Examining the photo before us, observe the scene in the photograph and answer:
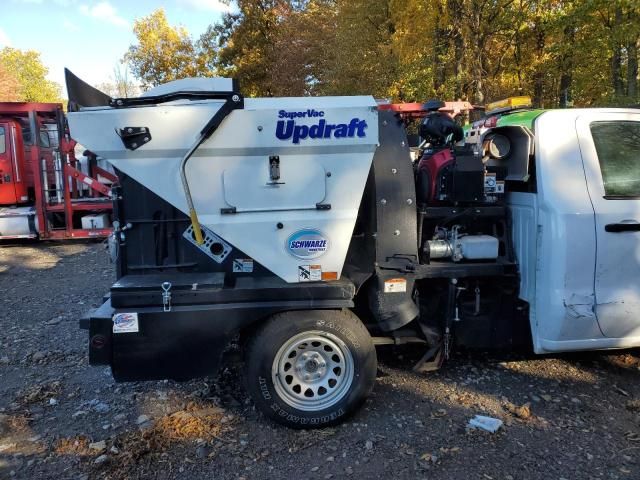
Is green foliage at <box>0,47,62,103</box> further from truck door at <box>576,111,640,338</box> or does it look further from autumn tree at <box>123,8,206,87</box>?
truck door at <box>576,111,640,338</box>

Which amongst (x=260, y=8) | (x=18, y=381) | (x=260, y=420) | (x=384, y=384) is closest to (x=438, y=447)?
(x=384, y=384)

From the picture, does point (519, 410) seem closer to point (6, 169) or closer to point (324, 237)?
point (324, 237)

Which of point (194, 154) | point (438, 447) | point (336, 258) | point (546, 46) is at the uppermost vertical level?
point (546, 46)

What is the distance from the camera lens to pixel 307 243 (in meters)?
3.36

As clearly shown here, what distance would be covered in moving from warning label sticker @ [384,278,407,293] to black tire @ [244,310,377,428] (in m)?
0.31

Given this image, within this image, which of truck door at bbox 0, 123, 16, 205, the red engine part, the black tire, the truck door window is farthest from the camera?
truck door at bbox 0, 123, 16, 205

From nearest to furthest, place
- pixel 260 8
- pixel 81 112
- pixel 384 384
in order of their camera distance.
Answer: pixel 81 112 < pixel 384 384 < pixel 260 8

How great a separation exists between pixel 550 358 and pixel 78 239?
1068cm

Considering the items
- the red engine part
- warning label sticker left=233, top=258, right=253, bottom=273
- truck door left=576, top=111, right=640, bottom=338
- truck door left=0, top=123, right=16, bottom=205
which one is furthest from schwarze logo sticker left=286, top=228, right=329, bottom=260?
truck door left=0, top=123, right=16, bottom=205

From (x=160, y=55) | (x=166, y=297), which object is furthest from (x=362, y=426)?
(x=160, y=55)

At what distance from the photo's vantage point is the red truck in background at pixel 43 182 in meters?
11.1

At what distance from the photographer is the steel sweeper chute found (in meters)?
3.22

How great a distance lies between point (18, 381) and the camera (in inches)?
170

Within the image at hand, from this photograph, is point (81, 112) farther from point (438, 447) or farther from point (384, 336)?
point (438, 447)
